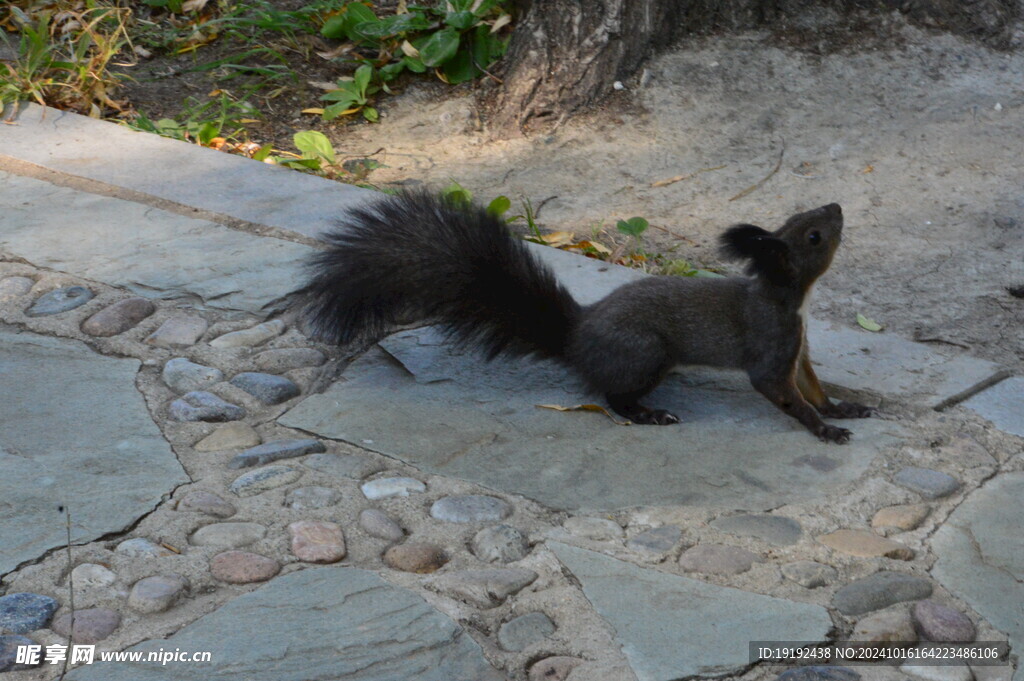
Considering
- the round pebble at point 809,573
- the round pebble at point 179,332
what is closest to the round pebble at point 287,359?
the round pebble at point 179,332

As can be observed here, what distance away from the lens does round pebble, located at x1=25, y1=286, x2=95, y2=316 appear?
3.75m

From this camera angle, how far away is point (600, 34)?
601cm

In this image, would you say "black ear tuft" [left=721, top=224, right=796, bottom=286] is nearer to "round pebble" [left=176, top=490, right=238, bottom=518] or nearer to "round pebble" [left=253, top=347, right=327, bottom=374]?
"round pebble" [left=253, top=347, right=327, bottom=374]

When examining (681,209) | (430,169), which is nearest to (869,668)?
(681,209)

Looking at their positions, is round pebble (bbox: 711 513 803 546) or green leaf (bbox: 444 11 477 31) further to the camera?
green leaf (bbox: 444 11 477 31)

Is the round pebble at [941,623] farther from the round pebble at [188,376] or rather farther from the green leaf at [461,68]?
the green leaf at [461,68]

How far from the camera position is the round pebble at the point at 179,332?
362 centimetres

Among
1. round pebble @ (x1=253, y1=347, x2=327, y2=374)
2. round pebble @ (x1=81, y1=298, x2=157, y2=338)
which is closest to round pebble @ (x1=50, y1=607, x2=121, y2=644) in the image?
round pebble @ (x1=253, y1=347, x2=327, y2=374)

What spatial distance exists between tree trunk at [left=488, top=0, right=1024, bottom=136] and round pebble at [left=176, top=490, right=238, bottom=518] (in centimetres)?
370

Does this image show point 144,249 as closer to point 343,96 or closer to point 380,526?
point 380,526

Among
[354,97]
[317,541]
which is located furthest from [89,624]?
[354,97]

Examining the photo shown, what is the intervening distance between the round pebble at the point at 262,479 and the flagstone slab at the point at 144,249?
3.43 ft

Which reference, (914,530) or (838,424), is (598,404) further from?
(914,530)

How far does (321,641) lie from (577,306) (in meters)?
1.61
